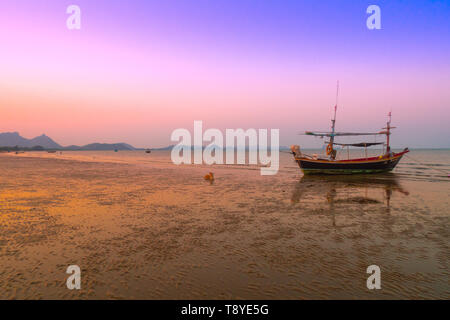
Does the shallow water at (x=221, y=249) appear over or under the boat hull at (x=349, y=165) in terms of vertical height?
under

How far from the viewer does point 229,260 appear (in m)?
7.94

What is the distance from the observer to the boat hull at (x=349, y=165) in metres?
37.6

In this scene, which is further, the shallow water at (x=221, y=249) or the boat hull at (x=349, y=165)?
the boat hull at (x=349, y=165)

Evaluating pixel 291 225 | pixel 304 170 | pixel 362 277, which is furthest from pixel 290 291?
pixel 304 170

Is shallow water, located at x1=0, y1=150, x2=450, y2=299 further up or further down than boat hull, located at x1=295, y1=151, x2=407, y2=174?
further down

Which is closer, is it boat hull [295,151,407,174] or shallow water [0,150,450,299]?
shallow water [0,150,450,299]

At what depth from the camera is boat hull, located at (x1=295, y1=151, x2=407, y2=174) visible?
37562 millimetres

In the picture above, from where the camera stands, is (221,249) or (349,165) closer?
(221,249)

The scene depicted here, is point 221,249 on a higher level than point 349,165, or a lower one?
lower

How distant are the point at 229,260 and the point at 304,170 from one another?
34.2 meters

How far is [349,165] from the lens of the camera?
3753 cm
